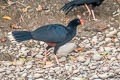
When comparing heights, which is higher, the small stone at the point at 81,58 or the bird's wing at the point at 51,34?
the bird's wing at the point at 51,34

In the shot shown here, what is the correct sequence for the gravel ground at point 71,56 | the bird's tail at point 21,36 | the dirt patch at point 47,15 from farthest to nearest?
the dirt patch at point 47,15
the bird's tail at point 21,36
the gravel ground at point 71,56

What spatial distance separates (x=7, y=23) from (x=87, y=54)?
2.14m

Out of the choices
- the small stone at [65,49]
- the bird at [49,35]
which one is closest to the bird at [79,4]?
the small stone at [65,49]

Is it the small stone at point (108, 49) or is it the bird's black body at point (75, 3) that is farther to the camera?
the bird's black body at point (75, 3)

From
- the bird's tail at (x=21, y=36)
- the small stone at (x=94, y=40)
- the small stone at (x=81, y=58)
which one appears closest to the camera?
the bird's tail at (x=21, y=36)

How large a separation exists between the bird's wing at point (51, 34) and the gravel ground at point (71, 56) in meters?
0.42

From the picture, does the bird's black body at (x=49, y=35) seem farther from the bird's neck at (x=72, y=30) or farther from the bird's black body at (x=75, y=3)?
the bird's black body at (x=75, y=3)

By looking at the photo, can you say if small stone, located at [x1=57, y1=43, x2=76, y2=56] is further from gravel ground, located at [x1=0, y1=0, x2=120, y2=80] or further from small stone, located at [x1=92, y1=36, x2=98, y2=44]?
small stone, located at [x1=92, y1=36, x2=98, y2=44]

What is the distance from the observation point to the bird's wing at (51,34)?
5571 millimetres

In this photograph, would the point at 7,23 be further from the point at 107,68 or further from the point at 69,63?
the point at 107,68

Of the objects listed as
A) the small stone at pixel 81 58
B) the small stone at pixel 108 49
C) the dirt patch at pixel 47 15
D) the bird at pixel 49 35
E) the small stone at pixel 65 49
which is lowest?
the small stone at pixel 81 58

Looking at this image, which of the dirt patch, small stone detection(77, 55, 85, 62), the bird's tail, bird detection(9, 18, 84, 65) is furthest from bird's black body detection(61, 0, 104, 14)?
the bird's tail

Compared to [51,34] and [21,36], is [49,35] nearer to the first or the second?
[51,34]

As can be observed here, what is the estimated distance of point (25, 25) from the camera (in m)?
7.25
